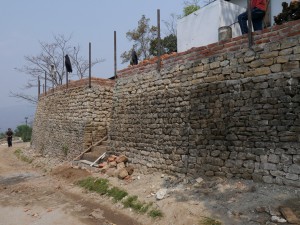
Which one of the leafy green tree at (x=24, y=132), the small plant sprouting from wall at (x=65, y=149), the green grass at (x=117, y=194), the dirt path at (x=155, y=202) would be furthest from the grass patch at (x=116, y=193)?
the leafy green tree at (x=24, y=132)

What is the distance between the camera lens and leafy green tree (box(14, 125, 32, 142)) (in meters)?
27.3

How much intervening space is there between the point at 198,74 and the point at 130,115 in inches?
112

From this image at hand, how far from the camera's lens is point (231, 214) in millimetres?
4734

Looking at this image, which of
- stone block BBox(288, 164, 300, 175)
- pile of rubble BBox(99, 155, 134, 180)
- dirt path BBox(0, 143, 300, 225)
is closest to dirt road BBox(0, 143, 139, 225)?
dirt path BBox(0, 143, 300, 225)

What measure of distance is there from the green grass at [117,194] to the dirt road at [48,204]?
245mm

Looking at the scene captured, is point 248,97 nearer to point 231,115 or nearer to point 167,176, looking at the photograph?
point 231,115

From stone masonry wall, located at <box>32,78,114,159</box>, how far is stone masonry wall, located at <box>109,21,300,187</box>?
303cm

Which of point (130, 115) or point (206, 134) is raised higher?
point (130, 115)

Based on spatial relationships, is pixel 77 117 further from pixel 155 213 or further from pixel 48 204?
pixel 155 213

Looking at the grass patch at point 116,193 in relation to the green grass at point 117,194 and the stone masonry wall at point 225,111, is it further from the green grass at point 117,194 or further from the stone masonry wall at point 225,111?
the stone masonry wall at point 225,111

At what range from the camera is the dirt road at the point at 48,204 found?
610 centimetres

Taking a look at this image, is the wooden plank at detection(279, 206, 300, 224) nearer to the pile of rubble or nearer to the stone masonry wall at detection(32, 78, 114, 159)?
the pile of rubble

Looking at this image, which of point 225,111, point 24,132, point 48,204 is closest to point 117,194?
point 48,204

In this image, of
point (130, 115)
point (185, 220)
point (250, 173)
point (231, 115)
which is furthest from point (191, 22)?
point (185, 220)
